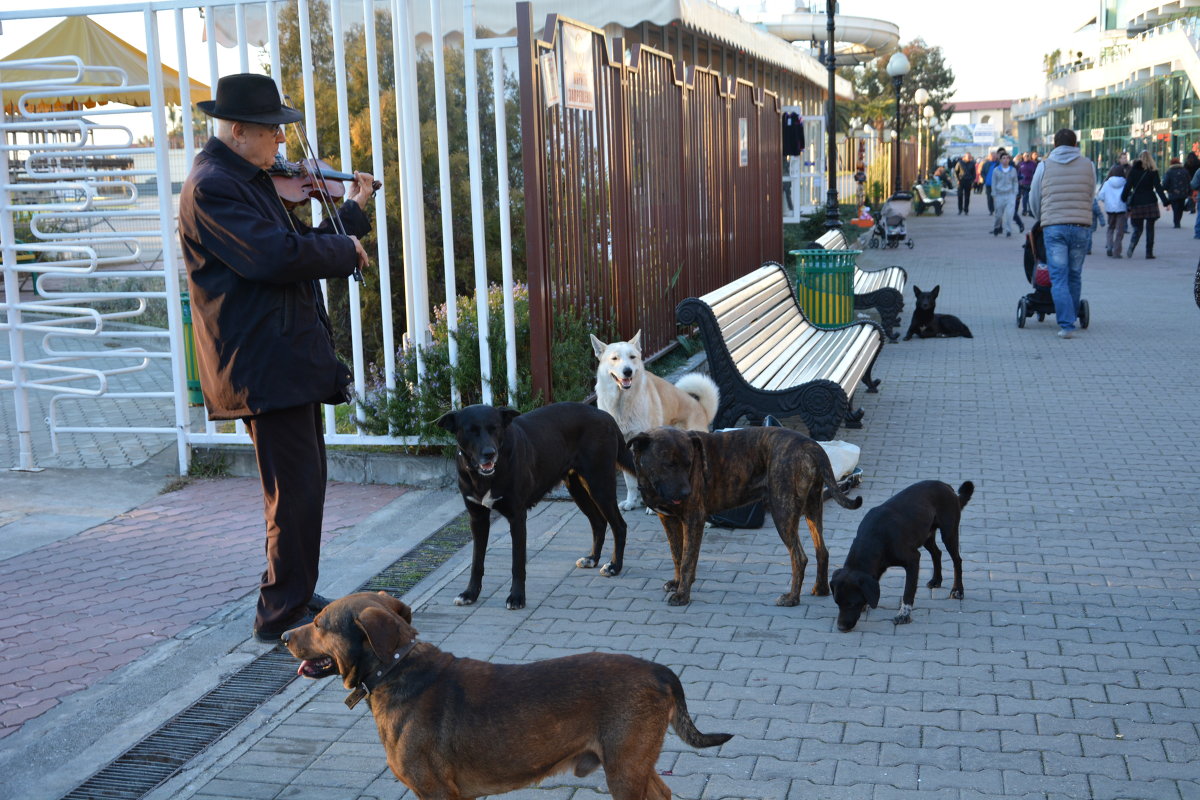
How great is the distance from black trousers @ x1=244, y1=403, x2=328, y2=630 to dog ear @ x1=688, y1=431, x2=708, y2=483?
1.80 meters

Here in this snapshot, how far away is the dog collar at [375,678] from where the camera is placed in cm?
352

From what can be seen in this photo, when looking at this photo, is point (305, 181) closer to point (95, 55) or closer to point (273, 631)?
point (273, 631)

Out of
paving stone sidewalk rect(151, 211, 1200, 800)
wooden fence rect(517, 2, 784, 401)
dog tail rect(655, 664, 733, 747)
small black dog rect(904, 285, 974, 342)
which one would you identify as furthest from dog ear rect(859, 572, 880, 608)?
small black dog rect(904, 285, 974, 342)

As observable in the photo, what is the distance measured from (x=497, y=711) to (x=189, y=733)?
1.76 m

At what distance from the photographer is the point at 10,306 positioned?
884 cm

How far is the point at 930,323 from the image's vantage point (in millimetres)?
15266

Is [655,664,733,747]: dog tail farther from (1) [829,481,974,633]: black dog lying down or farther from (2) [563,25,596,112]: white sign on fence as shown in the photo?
(2) [563,25,596,112]: white sign on fence

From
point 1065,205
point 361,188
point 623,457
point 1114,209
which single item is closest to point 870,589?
point 623,457

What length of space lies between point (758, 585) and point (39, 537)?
4354mm

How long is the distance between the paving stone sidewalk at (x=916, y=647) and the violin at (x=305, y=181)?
2.06m

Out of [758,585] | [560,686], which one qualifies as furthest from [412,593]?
[560,686]

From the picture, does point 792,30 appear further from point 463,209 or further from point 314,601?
point 314,601

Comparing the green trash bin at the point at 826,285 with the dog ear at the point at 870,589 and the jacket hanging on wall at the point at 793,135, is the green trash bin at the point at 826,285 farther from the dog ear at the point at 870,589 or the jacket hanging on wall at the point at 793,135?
the jacket hanging on wall at the point at 793,135

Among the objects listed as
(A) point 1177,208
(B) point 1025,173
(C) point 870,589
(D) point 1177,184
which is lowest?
(C) point 870,589
